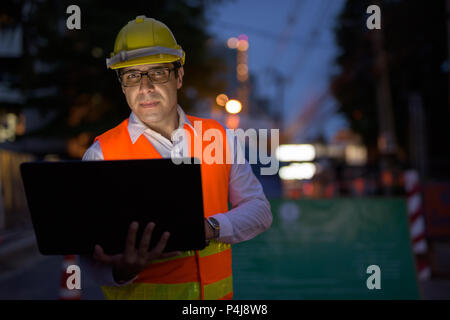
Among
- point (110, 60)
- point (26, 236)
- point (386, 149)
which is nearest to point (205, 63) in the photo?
point (26, 236)

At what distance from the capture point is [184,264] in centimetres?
224

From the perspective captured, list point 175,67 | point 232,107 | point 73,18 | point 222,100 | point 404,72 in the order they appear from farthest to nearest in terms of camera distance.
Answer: point 404,72
point 222,100
point 232,107
point 73,18
point 175,67

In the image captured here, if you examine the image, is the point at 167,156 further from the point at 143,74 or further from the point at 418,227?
the point at 418,227

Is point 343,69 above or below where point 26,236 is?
above

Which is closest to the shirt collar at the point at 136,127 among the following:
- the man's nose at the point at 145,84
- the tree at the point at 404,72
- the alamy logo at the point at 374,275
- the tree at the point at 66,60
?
the man's nose at the point at 145,84

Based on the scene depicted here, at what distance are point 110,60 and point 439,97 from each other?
28036 millimetres

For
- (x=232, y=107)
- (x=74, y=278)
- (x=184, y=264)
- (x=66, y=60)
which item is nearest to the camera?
→ (x=184, y=264)

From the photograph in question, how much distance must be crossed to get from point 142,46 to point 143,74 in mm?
120

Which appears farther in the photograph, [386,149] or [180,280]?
[386,149]

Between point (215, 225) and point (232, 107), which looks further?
point (232, 107)

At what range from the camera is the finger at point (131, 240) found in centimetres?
190

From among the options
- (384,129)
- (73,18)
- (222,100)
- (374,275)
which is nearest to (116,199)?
(73,18)

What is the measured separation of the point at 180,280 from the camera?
2.25 m

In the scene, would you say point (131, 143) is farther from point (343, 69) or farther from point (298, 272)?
point (343, 69)
